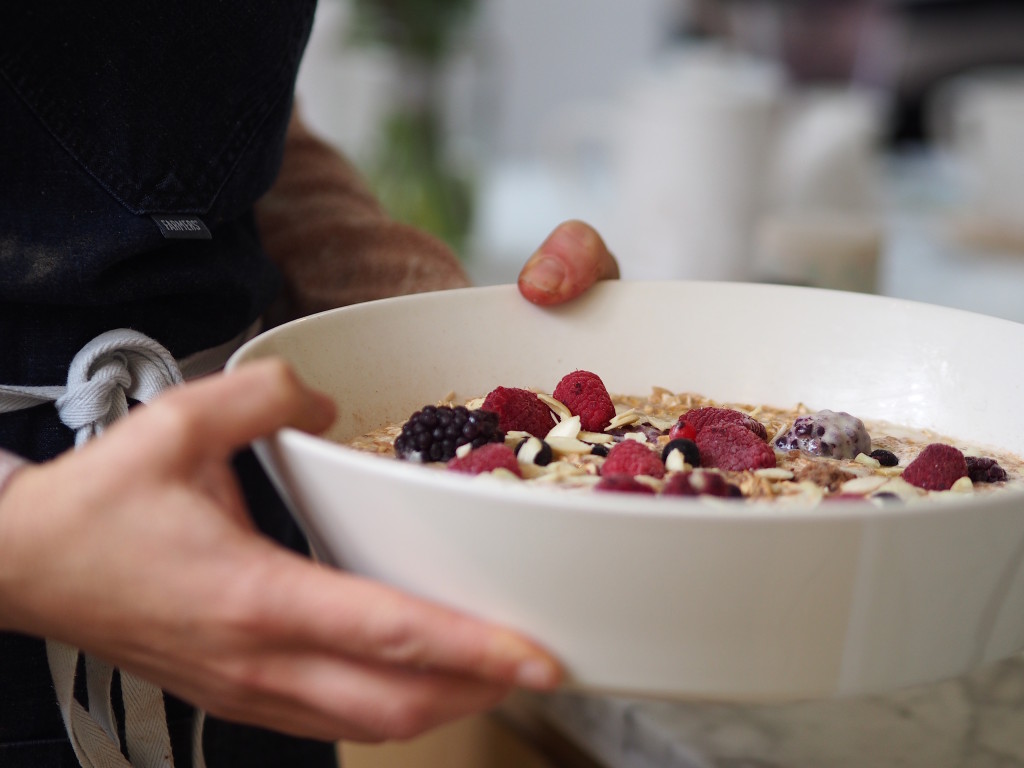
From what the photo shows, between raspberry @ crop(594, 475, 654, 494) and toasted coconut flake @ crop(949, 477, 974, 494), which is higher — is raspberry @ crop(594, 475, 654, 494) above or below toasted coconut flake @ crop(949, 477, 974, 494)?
above

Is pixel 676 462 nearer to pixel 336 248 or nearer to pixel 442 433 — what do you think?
pixel 442 433

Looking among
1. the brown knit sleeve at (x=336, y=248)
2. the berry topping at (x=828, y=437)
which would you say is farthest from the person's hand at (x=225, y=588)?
the brown knit sleeve at (x=336, y=248)

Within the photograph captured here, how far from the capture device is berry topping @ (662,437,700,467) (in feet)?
1.57

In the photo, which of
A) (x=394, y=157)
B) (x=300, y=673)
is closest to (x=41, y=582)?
(x=300, y=673)

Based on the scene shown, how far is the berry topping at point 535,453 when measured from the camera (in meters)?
0.48

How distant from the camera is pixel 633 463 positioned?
17.8 inches

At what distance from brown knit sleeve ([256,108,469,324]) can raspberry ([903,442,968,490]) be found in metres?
0.34

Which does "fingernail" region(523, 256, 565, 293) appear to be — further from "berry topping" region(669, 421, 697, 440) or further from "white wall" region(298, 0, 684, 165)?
"white wall" region(298, 0, 684, 165)

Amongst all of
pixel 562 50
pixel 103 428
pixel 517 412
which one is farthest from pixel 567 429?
pixel 562 50

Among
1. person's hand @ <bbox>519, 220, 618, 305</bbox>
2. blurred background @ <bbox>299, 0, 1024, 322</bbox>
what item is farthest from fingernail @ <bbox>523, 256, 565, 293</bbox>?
blurred background @ <bbox>299, 0, 1024, 322</bbox>

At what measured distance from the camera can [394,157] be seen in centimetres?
171

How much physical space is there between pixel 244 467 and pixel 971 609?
1.42 feet

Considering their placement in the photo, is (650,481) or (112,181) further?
(112,181)

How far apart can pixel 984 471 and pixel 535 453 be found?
207mm
